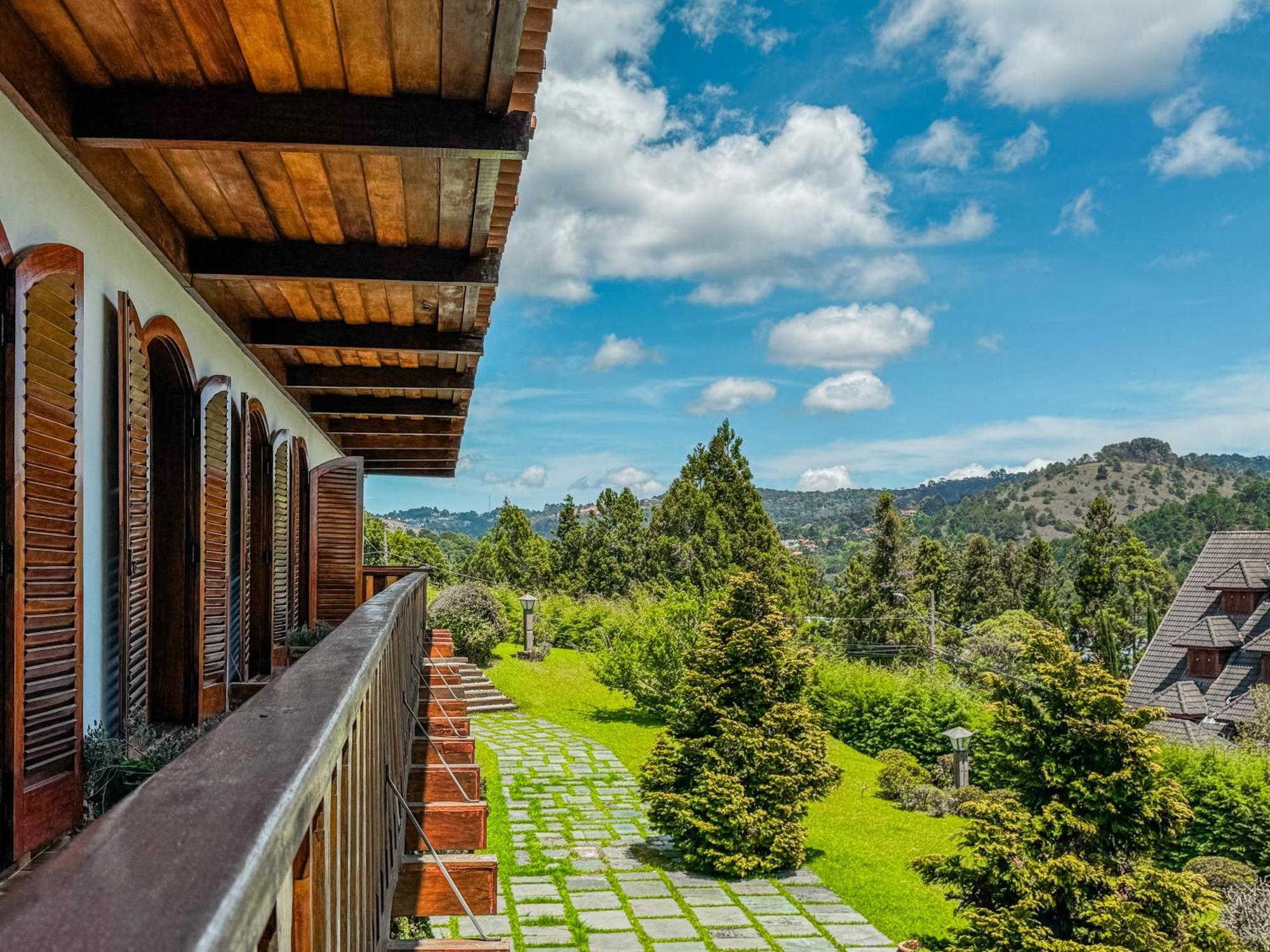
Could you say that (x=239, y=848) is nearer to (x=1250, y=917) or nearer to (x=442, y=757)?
(x=442, y=757)

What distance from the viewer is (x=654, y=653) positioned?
65.1 ft

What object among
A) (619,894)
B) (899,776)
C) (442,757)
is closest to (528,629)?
(899,776)

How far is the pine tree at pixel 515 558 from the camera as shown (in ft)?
124

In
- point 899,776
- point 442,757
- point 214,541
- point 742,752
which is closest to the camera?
point 442,757

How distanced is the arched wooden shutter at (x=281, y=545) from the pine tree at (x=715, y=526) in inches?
946

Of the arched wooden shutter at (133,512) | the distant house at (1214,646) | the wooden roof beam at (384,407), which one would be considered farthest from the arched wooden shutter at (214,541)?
the distant house at (1214,646)

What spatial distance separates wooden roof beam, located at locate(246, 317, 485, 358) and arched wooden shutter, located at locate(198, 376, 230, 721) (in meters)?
0.74

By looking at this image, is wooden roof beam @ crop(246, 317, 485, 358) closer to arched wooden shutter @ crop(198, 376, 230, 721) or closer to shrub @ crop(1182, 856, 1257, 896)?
arched wooden shutter @ crop(198, 376, 230, 721)

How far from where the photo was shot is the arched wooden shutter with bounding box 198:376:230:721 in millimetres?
4793

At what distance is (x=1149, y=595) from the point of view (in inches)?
1506

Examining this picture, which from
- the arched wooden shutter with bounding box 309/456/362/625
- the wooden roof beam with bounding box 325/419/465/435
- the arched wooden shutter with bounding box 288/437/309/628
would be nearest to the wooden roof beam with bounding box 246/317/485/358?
the arched wooden shutter with bounding box 288/437/309/628

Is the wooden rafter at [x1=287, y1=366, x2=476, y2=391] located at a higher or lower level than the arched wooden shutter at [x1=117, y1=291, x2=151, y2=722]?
higher

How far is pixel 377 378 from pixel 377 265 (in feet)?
9.84

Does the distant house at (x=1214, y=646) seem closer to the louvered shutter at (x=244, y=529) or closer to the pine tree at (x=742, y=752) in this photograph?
the pine tree at (x=742, y=752)
